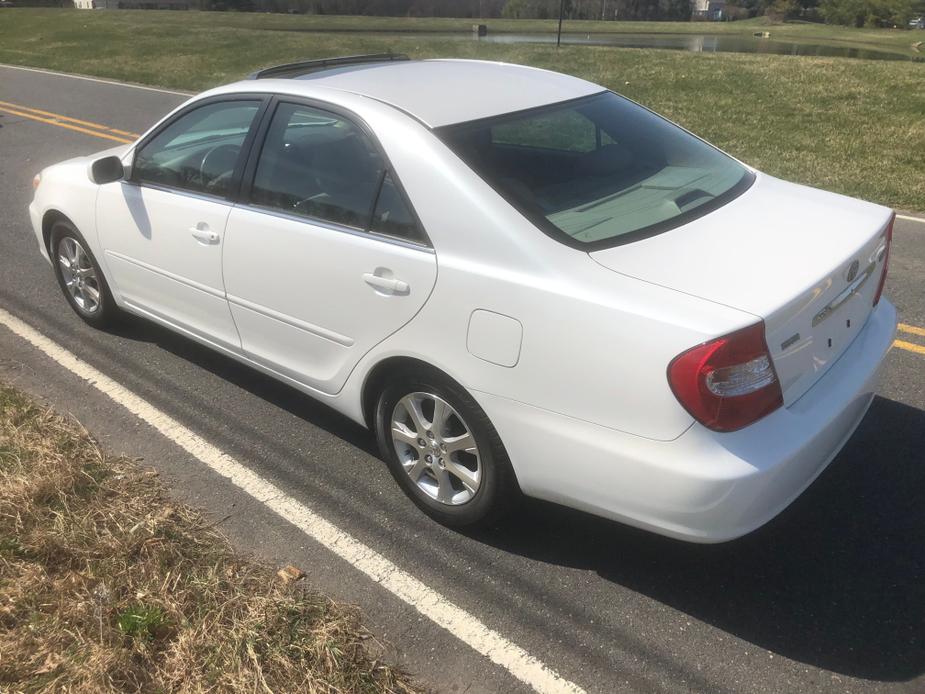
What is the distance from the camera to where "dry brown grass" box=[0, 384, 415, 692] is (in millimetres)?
2445

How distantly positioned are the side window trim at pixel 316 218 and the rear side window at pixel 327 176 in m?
0.01

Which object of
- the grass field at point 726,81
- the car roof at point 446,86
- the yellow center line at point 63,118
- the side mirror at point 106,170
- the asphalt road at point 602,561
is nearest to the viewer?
the asphalt road at point 602,561

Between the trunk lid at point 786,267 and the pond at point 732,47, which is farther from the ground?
the trunk lid at point 786,267

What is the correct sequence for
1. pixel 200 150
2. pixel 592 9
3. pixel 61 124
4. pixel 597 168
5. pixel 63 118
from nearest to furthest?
pixel 597 168 → pixel 200 150 → pixel 61 124 → pixel 63 118 → pixel 592 9

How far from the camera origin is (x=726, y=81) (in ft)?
46.9

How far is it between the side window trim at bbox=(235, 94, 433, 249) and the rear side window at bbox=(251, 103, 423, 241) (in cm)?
1

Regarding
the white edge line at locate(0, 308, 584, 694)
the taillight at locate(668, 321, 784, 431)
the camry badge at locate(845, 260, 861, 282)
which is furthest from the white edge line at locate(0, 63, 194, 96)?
the taillight at locate(668, 321, 784, 431)

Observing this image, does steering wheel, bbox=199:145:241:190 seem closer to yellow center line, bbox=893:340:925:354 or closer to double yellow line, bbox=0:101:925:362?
yellow center line, bbox=893:340:925:354

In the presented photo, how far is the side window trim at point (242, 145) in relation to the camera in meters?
3.67

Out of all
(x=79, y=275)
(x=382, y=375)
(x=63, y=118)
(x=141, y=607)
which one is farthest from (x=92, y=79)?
(x=141, y=607)

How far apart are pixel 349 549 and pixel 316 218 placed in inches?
52.7

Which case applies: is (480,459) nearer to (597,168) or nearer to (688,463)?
(688,463)

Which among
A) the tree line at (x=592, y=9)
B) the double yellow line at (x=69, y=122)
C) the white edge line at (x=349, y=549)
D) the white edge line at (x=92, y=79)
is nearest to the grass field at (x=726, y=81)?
the white edge line at (x=92, y=79)

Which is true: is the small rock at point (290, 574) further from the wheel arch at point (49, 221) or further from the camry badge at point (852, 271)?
the wheel arch at point (49, 221)
